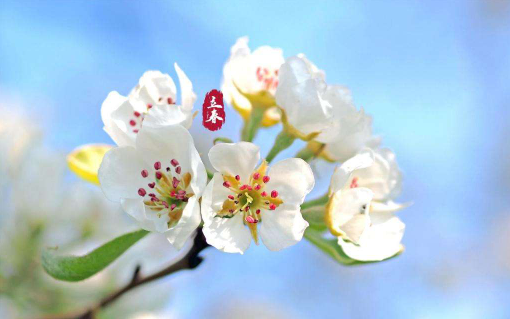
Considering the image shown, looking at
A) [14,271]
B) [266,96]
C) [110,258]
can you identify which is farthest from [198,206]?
[14,271]

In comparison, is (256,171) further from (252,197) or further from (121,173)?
(121,173)

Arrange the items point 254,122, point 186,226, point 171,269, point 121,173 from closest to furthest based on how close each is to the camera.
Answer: point 186,226 < point 121,173 < point 171,269 < point 254,122

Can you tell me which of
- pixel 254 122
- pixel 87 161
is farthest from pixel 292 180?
pixel 87 161

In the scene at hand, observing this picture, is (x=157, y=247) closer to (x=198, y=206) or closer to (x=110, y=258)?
(x=110, y=258)

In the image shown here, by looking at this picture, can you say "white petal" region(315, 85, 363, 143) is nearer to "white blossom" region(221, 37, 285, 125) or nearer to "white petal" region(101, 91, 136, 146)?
"white blossom" region(221, 37, 285, 125)

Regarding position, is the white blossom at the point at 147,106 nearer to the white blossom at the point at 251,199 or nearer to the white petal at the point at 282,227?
the white blossom at the point at 251,199

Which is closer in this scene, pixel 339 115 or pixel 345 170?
pixel 345 170
